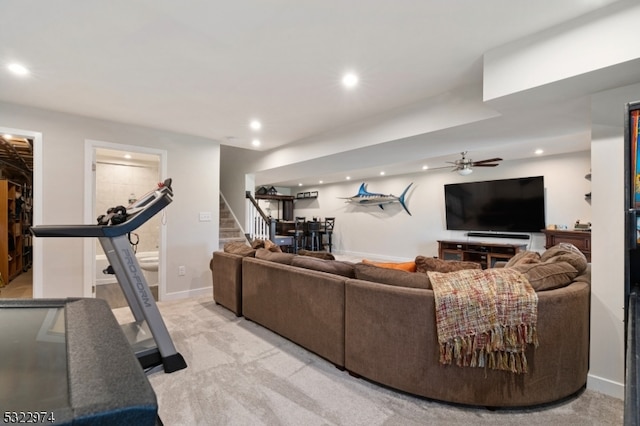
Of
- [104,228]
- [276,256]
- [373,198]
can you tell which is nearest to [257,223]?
[276,256]

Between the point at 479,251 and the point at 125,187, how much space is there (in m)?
7.51

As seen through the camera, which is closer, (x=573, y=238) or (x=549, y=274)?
(x=549, y=274)

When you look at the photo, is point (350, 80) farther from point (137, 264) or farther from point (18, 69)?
point (18, 69)

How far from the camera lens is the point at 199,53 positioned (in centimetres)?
214

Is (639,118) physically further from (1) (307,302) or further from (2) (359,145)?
(2) (359,145)

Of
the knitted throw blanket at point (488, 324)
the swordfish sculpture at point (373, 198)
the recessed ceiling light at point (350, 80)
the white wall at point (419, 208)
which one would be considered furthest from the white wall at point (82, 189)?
the white wall at point (419, 208)

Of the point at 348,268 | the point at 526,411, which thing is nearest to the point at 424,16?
the point at 348,268

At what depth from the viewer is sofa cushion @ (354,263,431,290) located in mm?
1963

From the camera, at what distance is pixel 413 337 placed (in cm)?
186

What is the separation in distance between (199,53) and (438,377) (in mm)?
2763

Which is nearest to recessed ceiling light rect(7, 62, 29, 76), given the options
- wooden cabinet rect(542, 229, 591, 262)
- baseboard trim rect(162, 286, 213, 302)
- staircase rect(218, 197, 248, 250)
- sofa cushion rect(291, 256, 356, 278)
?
sofa cushion rect(291, 256, 356, 278)

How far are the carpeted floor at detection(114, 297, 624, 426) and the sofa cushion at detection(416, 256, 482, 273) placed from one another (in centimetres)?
90

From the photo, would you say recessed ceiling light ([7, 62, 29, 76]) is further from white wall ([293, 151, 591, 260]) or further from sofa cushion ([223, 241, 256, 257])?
white wall ([293, 151, 591, 260])

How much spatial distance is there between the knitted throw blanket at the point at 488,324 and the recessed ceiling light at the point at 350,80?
1856 mm
